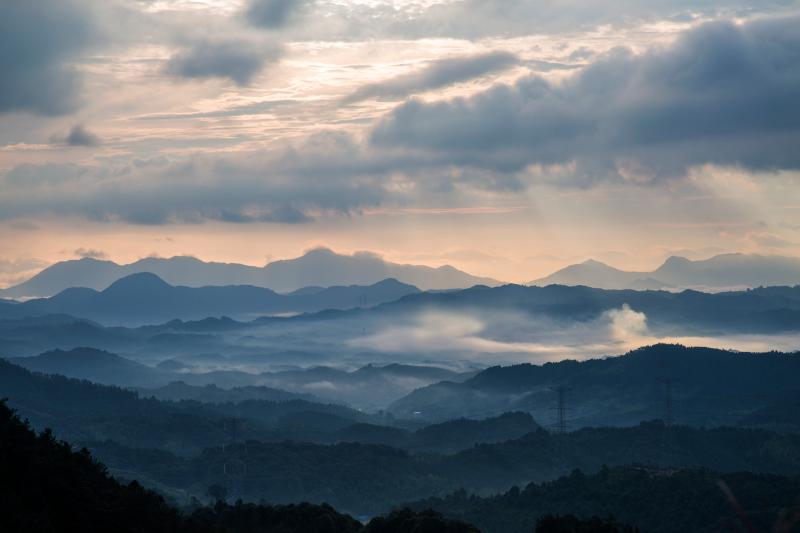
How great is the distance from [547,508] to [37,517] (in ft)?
388

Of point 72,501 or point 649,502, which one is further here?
point 649,502

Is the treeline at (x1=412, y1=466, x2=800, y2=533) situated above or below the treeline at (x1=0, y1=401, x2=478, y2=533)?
below

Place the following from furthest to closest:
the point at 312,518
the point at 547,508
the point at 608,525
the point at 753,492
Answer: the point at 547,508
the point at 753,492
the point at 312,518
the point at 608,525

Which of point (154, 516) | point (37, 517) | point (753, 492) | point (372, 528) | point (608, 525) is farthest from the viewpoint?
point (753, 492)

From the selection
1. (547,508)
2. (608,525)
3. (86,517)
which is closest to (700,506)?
(547,508)

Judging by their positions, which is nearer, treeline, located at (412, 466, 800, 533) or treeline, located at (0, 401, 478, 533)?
treeline, located at (0, 401, 478, 533)

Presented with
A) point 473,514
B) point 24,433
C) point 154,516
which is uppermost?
point 24,433

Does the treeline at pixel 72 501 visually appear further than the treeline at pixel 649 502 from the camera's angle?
No

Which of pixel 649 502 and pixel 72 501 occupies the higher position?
pixel 72 501

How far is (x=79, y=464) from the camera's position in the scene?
10019 cm

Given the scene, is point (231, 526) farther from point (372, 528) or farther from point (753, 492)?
point (753, 492)

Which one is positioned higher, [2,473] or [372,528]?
[2,473]

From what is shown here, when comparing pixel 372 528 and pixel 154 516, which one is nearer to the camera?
pixel 154 516

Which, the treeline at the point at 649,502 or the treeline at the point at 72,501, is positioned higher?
the treeline at the point at 72,501
